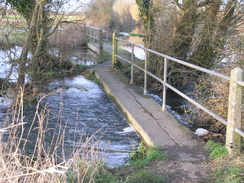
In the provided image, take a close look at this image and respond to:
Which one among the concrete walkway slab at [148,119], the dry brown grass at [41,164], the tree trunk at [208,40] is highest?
the tree trunk at [208,40]

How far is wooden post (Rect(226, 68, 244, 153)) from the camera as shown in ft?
13.5

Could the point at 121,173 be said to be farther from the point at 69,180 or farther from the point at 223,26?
the point at 223,26

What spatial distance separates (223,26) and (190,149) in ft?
16.0

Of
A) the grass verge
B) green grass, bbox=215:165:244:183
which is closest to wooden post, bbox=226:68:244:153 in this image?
the grass verge

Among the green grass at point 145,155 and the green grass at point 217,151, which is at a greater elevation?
the green grass at point 217,151

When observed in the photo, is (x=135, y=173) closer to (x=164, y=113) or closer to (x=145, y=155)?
(x=145, y=155)

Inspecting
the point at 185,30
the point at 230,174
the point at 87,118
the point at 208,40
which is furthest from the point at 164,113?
the point at 185,30

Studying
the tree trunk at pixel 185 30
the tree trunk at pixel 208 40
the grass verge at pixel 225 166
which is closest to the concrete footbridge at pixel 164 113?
the grass verge at pixel 225 166

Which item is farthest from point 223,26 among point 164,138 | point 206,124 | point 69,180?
point 69,180

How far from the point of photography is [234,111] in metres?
4.14

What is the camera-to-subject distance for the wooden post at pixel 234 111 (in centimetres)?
410

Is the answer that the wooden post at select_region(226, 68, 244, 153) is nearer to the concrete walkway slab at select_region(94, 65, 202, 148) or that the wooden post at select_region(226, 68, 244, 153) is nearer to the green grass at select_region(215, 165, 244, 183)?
the green grass at select_region(215, 165, 244, 183)

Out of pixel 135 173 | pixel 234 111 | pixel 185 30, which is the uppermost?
pixel 185 30

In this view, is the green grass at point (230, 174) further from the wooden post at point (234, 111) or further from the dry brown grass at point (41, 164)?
the dry brown grass at point (41, 164)
